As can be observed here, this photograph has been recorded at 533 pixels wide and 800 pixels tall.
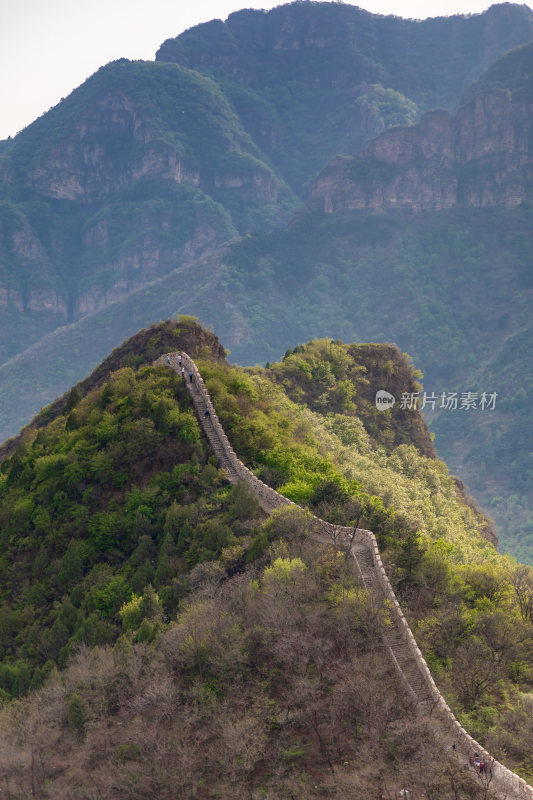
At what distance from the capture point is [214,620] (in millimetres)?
39750

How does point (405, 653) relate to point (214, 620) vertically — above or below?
below

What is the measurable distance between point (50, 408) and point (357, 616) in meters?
57.4

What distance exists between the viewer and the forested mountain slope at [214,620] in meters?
34.2

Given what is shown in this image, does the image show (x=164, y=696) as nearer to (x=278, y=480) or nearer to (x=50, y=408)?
(x=278, y=480)

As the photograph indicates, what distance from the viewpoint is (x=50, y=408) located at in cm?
9006

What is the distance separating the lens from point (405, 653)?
3772cm

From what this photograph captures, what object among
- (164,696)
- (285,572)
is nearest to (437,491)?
(285,572)

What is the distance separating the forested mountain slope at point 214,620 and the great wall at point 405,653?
705 mm

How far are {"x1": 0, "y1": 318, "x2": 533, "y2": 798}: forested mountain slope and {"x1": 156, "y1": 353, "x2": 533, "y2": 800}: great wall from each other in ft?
2.31

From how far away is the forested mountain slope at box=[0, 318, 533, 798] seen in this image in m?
34.2

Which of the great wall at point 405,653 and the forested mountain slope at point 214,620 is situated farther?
the forested mountain slope at point 214,620

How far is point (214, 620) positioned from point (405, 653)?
795 centimetres

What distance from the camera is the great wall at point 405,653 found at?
3186 cm

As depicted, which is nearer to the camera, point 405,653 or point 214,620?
point 405,653
